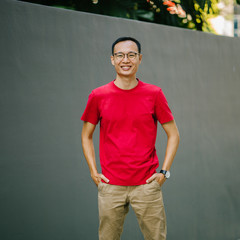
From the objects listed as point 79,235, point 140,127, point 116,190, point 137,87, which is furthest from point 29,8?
point 79,235

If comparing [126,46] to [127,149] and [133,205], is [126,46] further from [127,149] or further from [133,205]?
[133,205]

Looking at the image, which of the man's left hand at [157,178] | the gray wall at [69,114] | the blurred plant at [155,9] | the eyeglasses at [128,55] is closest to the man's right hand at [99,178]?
the man's left hand at [157,178]

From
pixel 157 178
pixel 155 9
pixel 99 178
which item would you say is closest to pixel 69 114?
pixel 99 178

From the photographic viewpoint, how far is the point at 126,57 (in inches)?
105

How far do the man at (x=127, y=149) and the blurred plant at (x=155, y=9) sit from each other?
7.13 feet

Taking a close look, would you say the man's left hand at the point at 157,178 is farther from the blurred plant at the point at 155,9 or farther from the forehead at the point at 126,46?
the blurred plant at the point at 155,9

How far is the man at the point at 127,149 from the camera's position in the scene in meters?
2.66

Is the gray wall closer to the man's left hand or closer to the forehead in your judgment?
the forehead

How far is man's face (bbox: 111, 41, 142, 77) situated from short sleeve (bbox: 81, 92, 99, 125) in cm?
28

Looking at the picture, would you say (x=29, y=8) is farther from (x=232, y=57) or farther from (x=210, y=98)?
Answer: (x=232, y=57)

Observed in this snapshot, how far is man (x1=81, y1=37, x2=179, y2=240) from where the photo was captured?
8.73 ft

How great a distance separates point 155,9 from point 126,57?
304 centimetres

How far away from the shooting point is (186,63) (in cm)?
452

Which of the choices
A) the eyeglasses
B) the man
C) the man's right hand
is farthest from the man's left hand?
the eyeglasses
